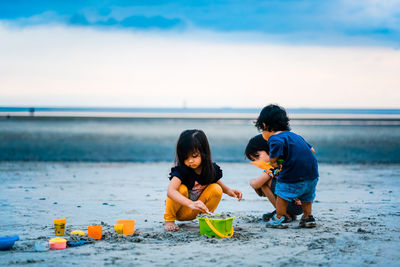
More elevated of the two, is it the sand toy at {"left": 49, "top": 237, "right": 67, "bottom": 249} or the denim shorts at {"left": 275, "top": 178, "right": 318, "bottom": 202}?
the denim shorts at {"left": 275, "top": 178, "right": 318, "bottom": 202}

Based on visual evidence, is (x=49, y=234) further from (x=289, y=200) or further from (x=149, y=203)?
(x=289, y=200)

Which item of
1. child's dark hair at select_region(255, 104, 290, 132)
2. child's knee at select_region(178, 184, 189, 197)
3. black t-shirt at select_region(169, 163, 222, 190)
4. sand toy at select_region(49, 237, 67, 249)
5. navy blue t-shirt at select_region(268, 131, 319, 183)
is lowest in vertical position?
sand toy at select_region(49, 237, 67, 249)

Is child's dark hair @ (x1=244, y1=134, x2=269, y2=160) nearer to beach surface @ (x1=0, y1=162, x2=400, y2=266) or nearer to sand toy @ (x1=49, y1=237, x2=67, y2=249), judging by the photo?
beach surface @ (x1=0, y1=162, x2=400, y2=266)

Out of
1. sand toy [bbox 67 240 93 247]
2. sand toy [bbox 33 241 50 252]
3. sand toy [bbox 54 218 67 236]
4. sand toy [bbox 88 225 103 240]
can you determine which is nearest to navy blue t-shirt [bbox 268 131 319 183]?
sand toy [bbox 88 225 103 240]

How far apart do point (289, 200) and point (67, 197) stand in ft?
10.0

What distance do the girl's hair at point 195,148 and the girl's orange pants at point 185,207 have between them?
0.49 ft

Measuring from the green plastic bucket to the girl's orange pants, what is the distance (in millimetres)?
486

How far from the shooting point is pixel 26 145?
44.3ft

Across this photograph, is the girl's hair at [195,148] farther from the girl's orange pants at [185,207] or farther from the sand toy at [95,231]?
the sand toy at [95,231]

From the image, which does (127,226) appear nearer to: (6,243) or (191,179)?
(191,179)

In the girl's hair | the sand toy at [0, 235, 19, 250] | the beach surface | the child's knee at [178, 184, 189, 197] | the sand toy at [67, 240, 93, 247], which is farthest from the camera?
the child's knee at [178, 184, 189, 197]

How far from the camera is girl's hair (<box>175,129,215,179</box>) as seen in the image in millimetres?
4301

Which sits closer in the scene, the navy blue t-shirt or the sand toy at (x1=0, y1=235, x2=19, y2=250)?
the sand toy at (x1=0, y1=235, x2=19, y2=250)

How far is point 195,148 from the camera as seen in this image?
431 centimetres
